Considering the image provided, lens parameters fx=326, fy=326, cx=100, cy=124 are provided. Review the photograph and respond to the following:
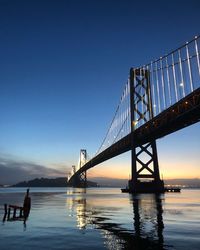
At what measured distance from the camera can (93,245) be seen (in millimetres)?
12641

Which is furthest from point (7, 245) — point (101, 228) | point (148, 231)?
point (148, 231)

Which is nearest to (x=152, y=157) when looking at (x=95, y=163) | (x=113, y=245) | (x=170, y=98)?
(x=170, y=98)

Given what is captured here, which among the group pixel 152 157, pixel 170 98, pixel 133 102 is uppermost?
pixel 133 102

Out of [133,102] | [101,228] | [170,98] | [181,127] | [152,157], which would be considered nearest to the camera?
[101,228]

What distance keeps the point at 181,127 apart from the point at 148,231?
133ft

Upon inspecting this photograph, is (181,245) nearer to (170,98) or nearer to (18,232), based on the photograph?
(18,232)

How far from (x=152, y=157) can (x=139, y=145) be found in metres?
3.76

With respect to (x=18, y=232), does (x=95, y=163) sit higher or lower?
higher

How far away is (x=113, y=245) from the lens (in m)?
12.6

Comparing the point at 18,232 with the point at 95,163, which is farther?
the point at 95,163

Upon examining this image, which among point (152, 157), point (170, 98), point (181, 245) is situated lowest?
point (181, 245)

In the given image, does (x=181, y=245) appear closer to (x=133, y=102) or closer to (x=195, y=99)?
(x=195, y=99)

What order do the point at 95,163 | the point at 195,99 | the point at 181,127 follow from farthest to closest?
the point at 95,163
the point at 181,127
the point at 195,99

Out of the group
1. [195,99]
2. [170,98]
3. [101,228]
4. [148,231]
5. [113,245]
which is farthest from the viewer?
[170,98]
